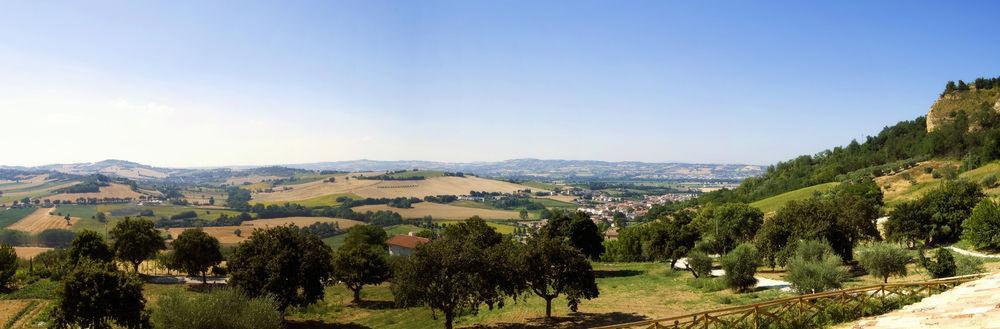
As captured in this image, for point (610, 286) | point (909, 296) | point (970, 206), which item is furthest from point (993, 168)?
point (909, 296)

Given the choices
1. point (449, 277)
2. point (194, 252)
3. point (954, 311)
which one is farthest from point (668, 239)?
point (194, 252)

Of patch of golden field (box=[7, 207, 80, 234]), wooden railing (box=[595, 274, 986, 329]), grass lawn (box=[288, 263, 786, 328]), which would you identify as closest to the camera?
wooden railing (box=[595, 274, 986, 329])

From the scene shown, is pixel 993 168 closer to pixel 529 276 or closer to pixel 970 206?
pixel 970 206

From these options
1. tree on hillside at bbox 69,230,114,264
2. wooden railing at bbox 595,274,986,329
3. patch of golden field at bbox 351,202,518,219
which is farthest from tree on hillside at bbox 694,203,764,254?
patch of golden field at bbox 351,202,518,219

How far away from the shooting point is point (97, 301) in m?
28.3

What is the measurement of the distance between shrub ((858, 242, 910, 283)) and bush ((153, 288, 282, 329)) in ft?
115

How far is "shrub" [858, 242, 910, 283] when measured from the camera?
99.8 ft

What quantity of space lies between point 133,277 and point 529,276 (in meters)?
24.4

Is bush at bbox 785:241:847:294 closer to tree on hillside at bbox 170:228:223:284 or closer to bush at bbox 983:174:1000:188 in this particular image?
bush at bbox 983:174:1000:188

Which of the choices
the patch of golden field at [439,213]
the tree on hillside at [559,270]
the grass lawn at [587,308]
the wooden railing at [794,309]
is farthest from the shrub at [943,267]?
the patch of golden field at [439,213]

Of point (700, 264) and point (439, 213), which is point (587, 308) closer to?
point (700, 264)

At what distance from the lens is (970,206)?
43.0 meters

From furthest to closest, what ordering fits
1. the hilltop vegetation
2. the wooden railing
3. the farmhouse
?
the hilltop vegetation
the farmhouse
the wooden railing

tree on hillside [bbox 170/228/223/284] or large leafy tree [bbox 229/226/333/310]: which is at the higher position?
large leafy tree [bbox 229/226/333/310]
